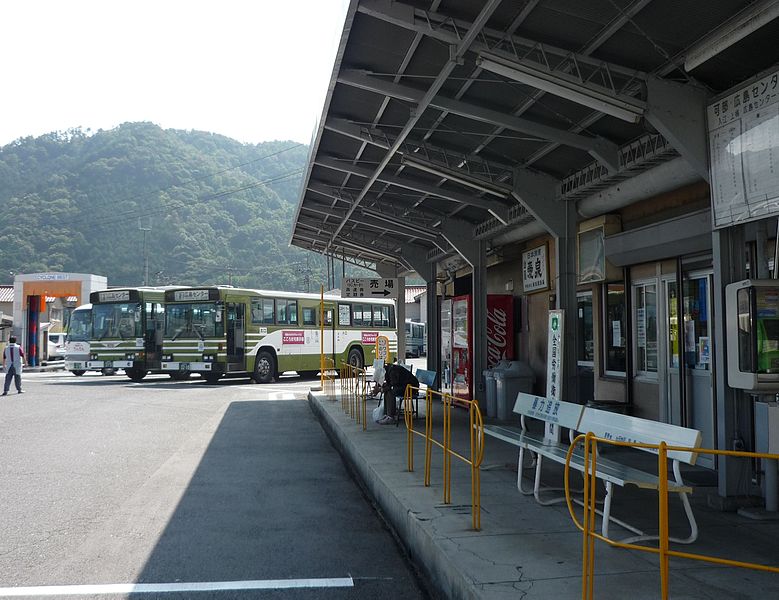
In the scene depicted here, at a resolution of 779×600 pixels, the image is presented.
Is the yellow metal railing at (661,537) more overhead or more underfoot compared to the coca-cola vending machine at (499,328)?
more underfoot

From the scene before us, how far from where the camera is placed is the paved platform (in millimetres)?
4410

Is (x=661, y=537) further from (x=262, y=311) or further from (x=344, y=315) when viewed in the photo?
(x=344, y=315)

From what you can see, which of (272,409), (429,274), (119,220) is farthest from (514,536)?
(119,220)

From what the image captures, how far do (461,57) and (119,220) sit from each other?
263 feet

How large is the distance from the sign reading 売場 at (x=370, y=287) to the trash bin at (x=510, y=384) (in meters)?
7.41

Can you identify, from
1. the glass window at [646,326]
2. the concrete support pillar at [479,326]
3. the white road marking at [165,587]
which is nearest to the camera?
the white road marking at [165,587]

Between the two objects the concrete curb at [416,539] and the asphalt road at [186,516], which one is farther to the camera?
the asphalt road at [186,516]

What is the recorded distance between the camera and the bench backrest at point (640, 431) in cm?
506

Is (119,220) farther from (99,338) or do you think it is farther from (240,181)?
(99,338)

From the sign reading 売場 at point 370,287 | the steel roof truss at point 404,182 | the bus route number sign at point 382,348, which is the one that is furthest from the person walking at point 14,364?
the steel roof truss at point 404,182

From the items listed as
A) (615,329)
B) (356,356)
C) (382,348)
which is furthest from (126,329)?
(615,329)

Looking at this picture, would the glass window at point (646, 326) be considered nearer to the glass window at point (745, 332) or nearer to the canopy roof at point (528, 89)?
the canopy roof at point (528, 89)

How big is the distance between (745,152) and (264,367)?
2147 cm

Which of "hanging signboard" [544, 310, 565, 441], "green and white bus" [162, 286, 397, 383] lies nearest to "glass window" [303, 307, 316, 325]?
"green and white bus" [162, 286, 397, 383]
